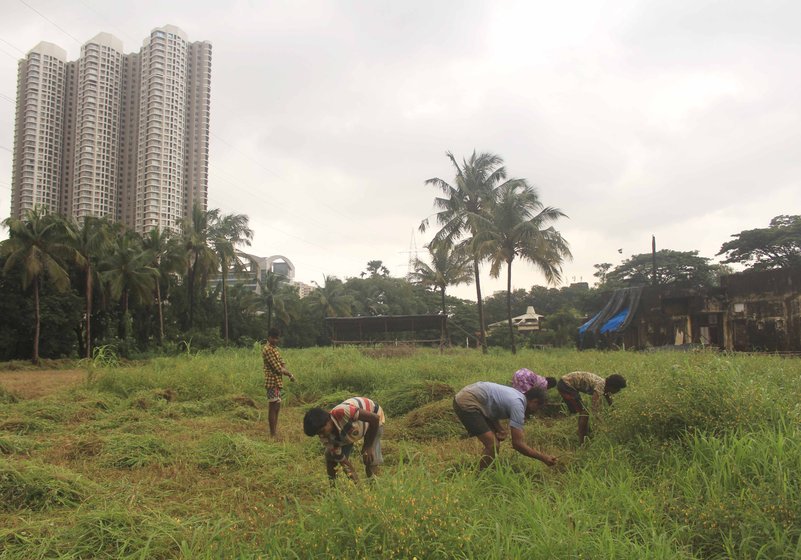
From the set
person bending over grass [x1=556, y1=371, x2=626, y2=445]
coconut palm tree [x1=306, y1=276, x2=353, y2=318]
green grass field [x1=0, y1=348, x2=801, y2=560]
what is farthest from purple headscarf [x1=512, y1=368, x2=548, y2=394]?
coconut palm tree [x1=306, y1=276, x2=353, y2=318]

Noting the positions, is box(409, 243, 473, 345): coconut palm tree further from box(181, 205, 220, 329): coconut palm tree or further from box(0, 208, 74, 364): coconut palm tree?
box(0, 208, 74, 364): coconut palm tree

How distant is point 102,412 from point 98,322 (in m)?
24.2

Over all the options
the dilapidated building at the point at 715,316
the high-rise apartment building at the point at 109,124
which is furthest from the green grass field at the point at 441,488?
the high-rise apartment building at the point at 109,124

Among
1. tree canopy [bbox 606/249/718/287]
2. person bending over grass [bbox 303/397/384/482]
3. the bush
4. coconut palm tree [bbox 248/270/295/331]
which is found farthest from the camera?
coconut palm tree [bbox 248/270/295/331]

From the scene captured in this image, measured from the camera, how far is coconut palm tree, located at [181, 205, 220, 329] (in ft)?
96.8

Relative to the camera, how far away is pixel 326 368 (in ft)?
39.6

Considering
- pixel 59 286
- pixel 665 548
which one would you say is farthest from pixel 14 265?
pixel 665 548

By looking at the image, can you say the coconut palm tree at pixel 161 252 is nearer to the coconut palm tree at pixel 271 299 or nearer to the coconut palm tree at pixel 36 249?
the coconut palm tree at pixel 36 249

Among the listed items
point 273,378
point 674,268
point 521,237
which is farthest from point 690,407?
point 674,268

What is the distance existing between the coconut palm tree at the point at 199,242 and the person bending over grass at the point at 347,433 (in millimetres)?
27368

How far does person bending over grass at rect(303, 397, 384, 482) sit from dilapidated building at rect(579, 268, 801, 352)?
17.0 m

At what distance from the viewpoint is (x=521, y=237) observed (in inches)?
835

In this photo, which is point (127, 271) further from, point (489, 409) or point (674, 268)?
point (674, 268)

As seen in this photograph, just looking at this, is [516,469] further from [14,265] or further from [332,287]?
[332,287]
